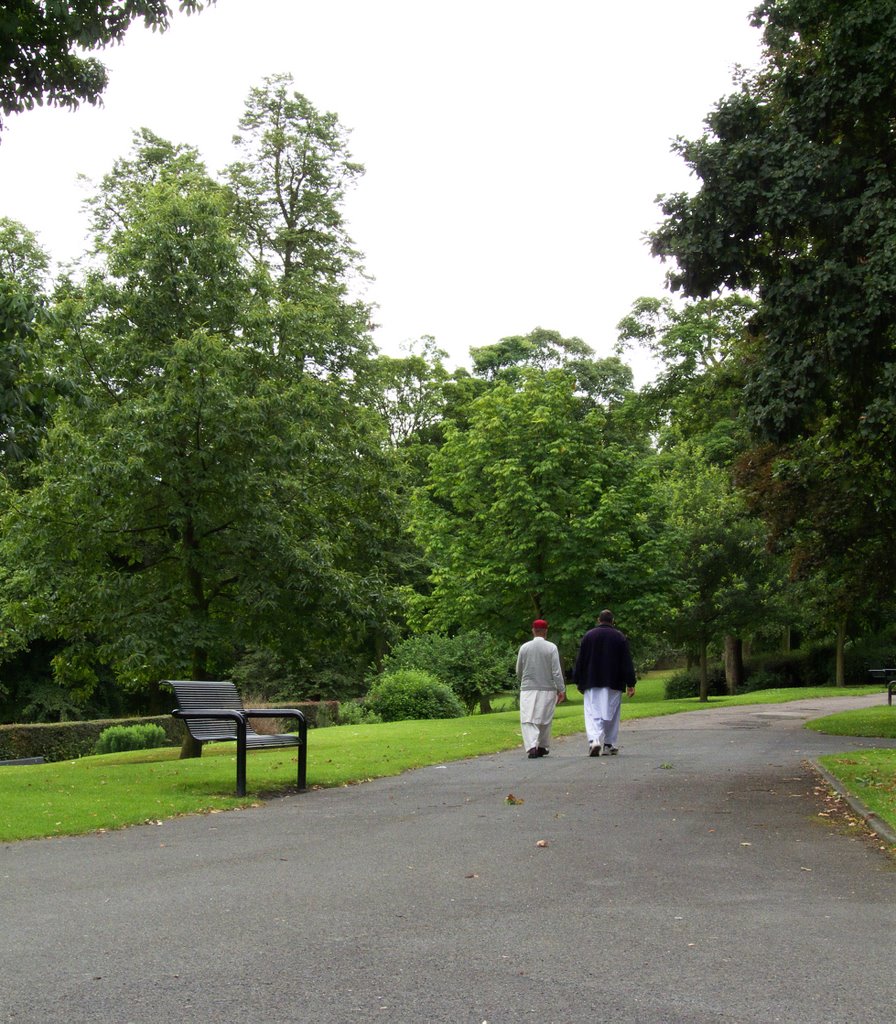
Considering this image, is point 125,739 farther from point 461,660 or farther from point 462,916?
point 462,916

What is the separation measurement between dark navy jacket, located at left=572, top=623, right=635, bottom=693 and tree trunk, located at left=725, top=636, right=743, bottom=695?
3051cm

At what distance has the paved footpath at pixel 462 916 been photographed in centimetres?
442

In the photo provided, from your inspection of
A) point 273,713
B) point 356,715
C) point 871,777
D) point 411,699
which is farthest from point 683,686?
point 273,713

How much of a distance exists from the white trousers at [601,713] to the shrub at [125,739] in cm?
1501

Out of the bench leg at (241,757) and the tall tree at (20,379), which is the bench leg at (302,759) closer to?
the bench leg at (241,757)

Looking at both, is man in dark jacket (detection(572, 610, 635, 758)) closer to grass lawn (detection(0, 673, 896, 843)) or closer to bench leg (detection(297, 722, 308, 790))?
grass lawn (detection(0, 673, 896, 843))

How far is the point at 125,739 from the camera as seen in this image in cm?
2717

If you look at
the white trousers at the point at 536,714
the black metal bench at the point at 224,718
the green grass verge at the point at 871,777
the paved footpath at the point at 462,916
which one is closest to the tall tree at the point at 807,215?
the green grass verge at the point at 871,777

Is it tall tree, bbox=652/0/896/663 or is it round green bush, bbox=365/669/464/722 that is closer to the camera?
tall tree, bbox=652/0/896/663

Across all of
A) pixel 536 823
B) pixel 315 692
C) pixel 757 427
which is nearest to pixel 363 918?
pixel 536 823

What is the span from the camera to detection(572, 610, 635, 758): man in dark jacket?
49.8 ft

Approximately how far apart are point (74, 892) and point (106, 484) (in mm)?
10957

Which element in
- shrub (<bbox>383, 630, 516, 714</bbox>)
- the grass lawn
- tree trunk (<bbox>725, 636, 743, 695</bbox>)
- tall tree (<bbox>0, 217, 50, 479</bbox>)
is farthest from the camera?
tree trunk (<bbox>725, 636, 743, 695</bbox>)

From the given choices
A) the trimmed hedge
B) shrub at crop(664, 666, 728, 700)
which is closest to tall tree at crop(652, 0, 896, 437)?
the trimmed hedge
